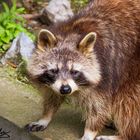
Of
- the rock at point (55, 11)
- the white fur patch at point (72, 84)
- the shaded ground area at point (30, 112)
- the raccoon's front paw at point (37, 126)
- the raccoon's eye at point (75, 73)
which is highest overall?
the raccoon's eye at point (75, 73)

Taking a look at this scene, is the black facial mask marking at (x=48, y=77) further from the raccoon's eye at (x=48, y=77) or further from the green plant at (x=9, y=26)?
the green plant at (x=9, y=26)

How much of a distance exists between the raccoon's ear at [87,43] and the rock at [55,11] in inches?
113

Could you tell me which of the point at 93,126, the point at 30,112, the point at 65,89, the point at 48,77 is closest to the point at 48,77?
the point at 48,77

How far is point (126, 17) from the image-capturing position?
561cm

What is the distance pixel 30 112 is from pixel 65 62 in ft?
3.33

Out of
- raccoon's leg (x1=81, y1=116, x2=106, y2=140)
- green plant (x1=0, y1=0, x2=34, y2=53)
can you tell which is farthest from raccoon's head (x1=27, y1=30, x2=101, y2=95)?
green plant (x1=0, y1=0, x2=34, y2=53)

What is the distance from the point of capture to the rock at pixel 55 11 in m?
8.34

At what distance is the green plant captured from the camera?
771 cm

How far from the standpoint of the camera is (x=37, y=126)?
588 centimetres

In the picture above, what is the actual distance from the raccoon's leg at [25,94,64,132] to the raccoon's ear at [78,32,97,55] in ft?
1.92

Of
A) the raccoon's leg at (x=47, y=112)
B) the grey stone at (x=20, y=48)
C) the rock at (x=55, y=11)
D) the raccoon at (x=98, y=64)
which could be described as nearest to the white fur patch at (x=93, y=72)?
the raccoon at (x=98, y=64)

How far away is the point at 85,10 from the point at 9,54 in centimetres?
185

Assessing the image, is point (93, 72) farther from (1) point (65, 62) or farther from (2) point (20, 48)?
(2) point (20, 48)

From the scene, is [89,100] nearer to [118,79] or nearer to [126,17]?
[118,79]
